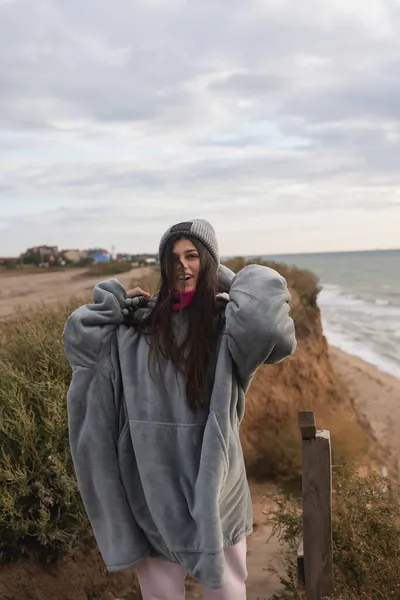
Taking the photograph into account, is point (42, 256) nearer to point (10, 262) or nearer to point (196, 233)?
point (10, 262)

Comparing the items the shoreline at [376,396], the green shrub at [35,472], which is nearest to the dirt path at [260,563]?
the green shrub at [35,472]

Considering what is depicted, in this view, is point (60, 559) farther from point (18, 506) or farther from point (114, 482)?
point (114, 482)

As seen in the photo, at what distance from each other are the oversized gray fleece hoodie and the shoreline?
607cm

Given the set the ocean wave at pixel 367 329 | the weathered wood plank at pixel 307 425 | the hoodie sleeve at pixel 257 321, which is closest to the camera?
the hoodie sleeve at pixel 257 321

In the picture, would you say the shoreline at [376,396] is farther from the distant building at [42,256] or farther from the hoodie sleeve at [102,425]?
the distant building at [42,256]

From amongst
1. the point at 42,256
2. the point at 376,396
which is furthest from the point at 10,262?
the point at 376,396

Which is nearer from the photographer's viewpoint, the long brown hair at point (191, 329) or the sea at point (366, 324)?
the long brown hair at point (191, 329)

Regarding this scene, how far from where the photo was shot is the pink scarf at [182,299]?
2.13 m

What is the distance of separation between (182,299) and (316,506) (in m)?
1.32

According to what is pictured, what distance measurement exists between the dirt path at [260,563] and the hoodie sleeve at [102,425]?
162 cm

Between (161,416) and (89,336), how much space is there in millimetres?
367

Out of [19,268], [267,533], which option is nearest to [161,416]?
[267,533]

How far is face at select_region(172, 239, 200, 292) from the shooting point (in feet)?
6.94

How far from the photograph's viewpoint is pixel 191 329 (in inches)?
82.9
